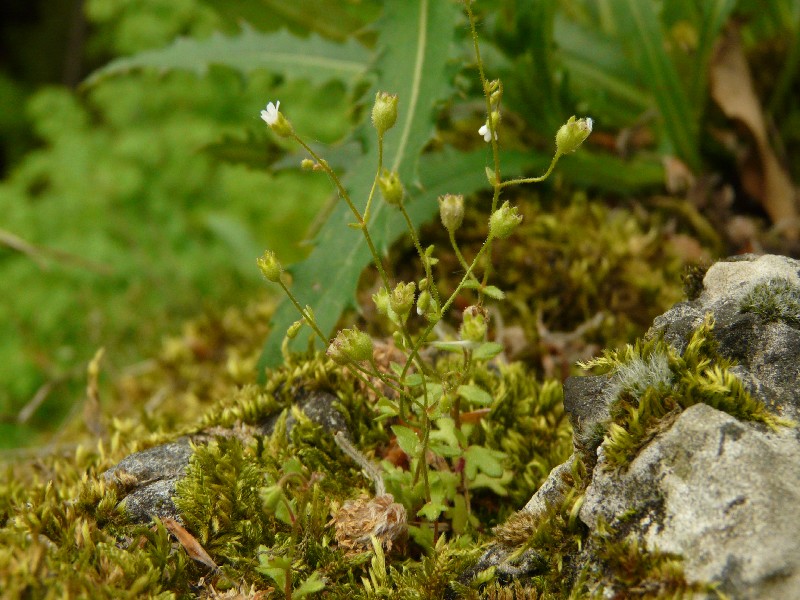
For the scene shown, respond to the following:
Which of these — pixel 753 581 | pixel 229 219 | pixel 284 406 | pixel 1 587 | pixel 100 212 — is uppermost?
pixel 100 212

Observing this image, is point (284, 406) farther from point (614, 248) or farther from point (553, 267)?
point (614, 248)

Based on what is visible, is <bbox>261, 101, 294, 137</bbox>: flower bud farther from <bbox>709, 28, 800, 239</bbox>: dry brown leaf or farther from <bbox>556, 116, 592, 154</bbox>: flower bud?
<bbox>709, 28, 800, 239</bbox>: dry brown leaf

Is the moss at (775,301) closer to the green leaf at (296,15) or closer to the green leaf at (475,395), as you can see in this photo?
the green leaf at (475,395)

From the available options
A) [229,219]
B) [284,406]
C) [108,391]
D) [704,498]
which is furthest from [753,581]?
[229,219]

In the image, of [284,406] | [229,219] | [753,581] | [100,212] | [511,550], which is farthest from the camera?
[100,212]

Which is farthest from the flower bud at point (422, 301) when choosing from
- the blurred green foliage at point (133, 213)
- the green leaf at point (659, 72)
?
the blurred green foliage at point (133, 213)

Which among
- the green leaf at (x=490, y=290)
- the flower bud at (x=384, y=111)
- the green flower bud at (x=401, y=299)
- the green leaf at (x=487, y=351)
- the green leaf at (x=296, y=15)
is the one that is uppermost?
the green leaf at (x=296, y=15)

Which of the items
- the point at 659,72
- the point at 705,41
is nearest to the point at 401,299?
the point at 659,72
